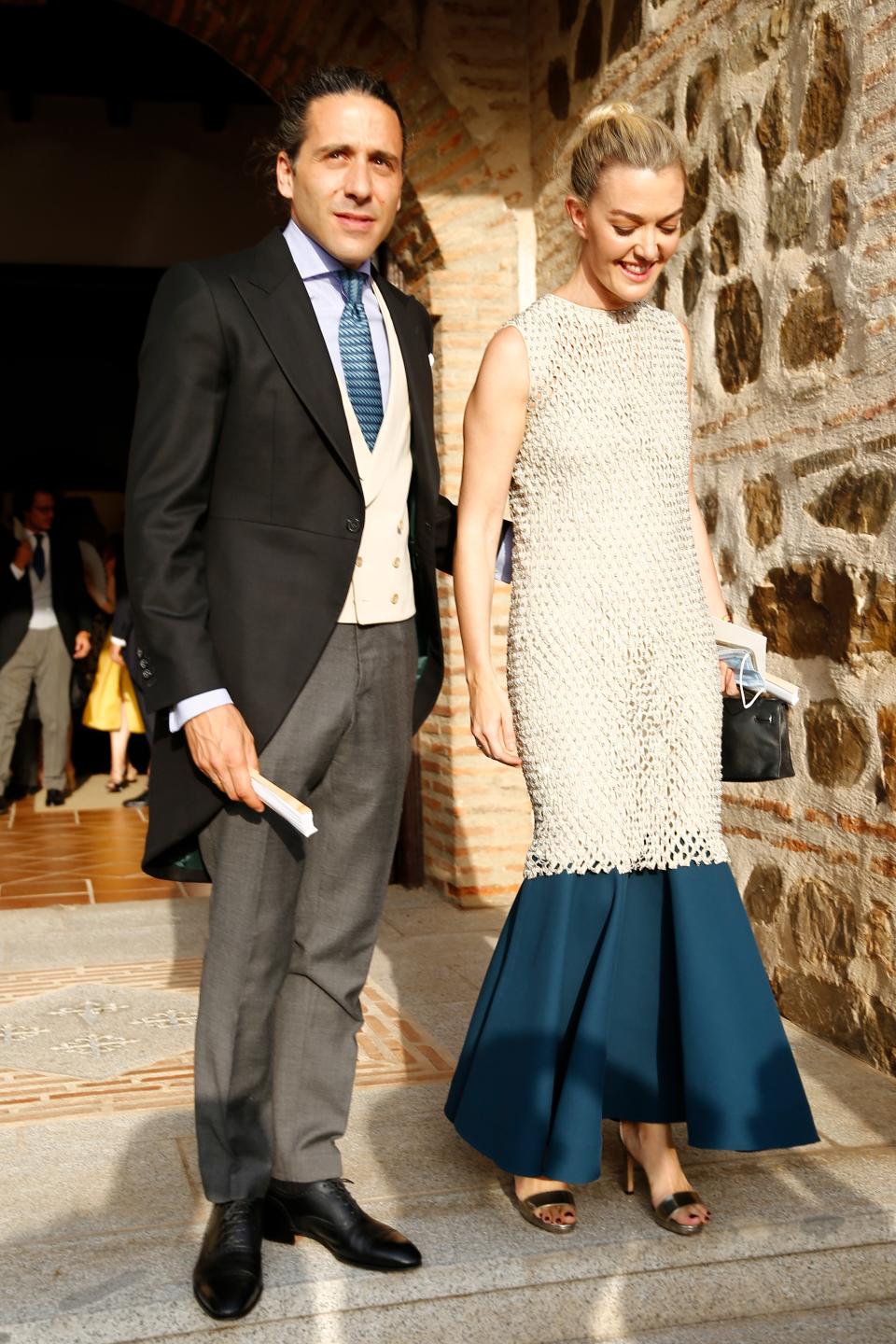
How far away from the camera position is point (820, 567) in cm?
393

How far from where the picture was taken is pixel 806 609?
400 centimetres

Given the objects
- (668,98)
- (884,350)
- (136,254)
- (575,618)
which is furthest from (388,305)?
(136,254)

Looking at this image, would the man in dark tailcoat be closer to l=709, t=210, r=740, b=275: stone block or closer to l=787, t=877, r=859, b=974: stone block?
l=787, t=877, r=859, b=974: stone block

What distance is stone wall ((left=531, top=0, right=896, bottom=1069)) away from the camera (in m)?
3.62

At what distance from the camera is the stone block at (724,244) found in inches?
172

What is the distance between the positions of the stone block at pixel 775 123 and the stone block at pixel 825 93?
0.12 meters

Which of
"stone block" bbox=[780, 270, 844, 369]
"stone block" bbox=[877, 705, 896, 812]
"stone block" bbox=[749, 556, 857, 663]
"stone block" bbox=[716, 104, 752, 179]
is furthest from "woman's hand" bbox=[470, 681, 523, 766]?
"stone block" bbox=[716, 104, 752, 179]

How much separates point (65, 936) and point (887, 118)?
4008 millimetres

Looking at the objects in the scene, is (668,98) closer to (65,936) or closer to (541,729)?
(541,729)

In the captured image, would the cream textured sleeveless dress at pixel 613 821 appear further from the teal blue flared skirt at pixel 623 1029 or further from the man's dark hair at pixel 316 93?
the man's dark hair at pixel 316 93

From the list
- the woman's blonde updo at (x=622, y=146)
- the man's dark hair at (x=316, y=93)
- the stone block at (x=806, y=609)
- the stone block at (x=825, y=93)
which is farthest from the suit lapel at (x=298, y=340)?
the stone block at (x=825, y=93)

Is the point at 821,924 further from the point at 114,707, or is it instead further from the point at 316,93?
the point at 114,707

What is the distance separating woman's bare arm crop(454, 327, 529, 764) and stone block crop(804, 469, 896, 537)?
1.20m

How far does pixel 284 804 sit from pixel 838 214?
2.35 meters
